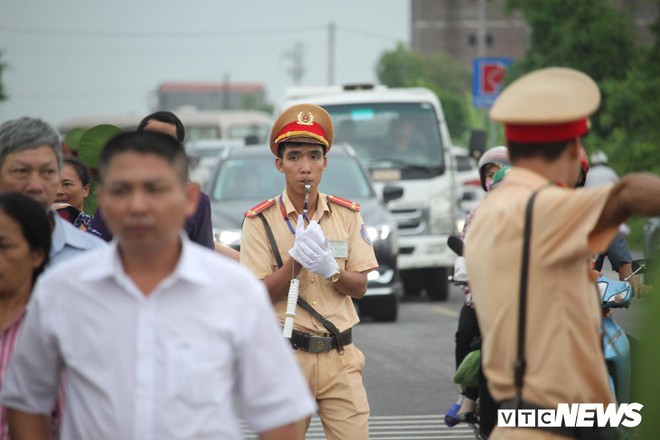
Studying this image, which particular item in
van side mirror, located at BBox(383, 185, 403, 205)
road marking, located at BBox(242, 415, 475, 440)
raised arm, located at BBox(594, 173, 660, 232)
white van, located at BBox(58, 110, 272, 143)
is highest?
raised arm, located at BBox(594, 173, 660, 232)

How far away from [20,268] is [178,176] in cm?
90

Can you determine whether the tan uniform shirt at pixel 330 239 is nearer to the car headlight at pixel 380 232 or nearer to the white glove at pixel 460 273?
the white glove at pixel 460 273

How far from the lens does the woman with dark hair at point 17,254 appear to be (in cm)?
445

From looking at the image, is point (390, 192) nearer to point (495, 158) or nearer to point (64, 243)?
point (495, 158)

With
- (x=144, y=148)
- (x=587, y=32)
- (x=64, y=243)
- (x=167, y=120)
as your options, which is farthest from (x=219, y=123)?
(x=144, y=148)

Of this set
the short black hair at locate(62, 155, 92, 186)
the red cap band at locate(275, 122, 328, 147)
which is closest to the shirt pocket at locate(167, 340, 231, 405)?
the red cap band at locate(275, 122, 328, 147)

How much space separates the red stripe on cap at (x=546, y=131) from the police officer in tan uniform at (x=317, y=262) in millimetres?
2098

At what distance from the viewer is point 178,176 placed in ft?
12.6

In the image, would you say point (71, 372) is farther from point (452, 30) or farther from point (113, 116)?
point (452, 30)

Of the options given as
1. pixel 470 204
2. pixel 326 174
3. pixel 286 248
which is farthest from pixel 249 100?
pixel 286 248

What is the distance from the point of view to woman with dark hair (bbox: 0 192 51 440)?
445 centimetres

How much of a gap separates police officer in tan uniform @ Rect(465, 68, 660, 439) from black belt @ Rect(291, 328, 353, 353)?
2096 mm

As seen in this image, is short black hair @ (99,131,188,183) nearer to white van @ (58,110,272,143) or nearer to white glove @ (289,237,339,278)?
white glove @ (289,237,339,278)

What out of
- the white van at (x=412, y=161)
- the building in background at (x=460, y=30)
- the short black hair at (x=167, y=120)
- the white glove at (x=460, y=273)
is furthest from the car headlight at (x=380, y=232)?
the building in background at (x=460, y=30)
